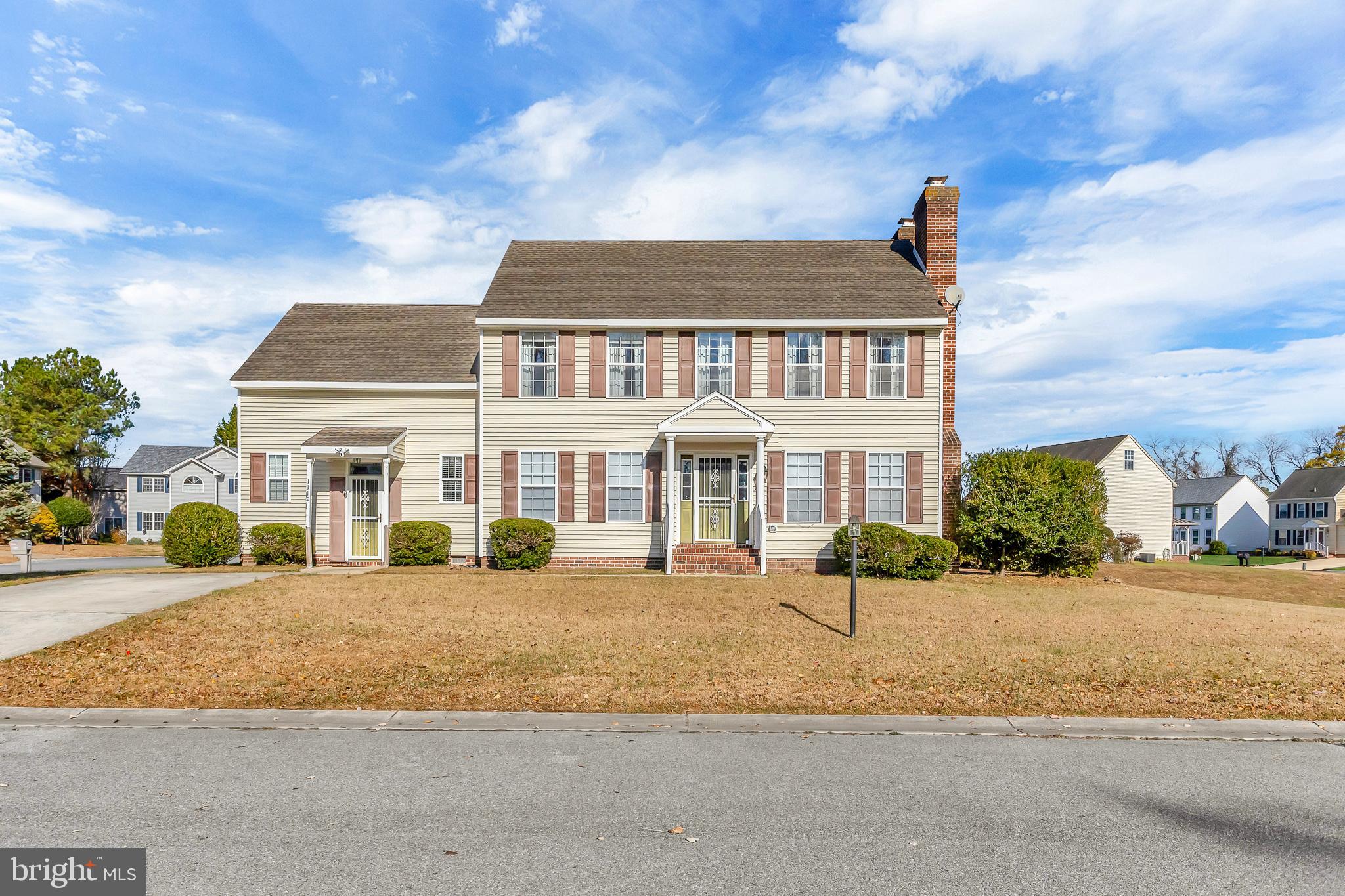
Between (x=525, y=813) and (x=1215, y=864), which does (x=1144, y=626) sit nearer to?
(x=1215, y=864)

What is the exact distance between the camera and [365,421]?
62.2 feet

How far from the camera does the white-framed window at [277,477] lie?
61.4 ft

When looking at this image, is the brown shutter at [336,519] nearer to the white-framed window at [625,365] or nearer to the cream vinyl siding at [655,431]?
the cream vinyl siding at [655,431]

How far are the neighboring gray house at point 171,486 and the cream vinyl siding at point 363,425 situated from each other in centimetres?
2859

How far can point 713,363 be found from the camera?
59.7ft

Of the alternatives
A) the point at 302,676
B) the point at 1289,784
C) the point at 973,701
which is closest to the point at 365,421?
the point at 302,676

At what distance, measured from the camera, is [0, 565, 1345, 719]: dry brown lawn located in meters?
7.16

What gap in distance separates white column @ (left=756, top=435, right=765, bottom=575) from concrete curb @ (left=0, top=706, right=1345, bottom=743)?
33.1 feet

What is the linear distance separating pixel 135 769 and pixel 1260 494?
7138 cm

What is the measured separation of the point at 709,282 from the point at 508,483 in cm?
695

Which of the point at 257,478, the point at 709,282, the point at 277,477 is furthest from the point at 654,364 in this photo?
the point at 257,478

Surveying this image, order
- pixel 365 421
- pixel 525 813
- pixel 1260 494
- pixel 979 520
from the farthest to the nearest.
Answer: pixel 1260 494 < pixel 365 421 < pixel 979 520 < pixel 525 813

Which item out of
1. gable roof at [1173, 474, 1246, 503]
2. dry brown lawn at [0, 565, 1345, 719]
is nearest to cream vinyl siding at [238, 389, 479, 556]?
dry brown lawn at [0, 565, 1345, 719]

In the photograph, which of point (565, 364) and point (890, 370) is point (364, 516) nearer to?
point (565, 364)
